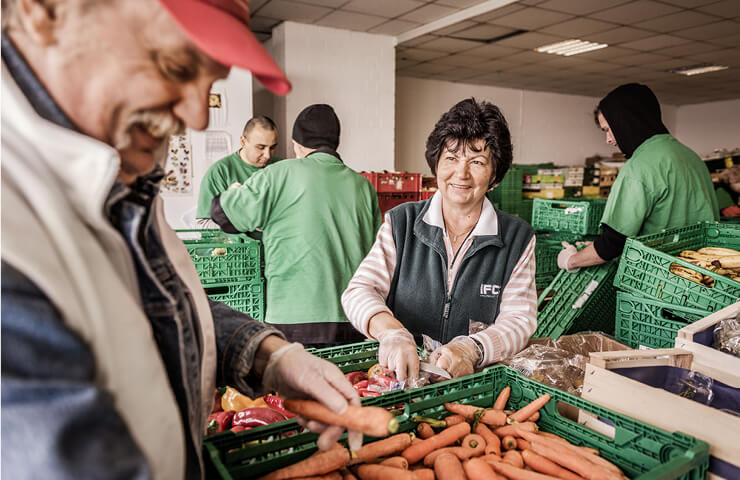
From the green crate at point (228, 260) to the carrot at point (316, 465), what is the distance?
2.08 m

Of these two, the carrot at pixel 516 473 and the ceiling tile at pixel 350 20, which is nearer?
the carrot at pixel 516 473

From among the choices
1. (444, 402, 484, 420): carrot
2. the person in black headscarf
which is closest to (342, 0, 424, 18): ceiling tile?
the person in black headscarf

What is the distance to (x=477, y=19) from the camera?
19.5 feet

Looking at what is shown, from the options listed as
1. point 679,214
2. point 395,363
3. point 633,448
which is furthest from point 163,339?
point 679,214

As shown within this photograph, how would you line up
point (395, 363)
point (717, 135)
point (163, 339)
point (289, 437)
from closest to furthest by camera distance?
point (163, 339) → point (289, 437) → point (395, 363) → point (717, 135)

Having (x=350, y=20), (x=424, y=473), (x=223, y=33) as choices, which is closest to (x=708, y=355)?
(x=424, y=473)

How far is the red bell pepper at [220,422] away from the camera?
148 cm

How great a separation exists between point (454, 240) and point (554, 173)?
7.42 meters

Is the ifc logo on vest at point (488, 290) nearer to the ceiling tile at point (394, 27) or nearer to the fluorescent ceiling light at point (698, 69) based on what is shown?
the ceiling tile at point (394, 27)

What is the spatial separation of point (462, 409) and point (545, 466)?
0.25 meters

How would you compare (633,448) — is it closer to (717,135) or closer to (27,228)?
(27,228)

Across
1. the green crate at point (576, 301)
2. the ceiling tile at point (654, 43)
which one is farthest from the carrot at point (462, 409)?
the ceiling tile at point (654, 43)

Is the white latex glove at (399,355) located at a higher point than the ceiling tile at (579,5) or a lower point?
lower

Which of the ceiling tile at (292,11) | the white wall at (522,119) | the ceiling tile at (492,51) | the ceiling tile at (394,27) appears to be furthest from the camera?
the white wall at (522,119)
